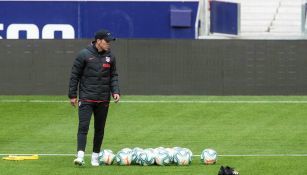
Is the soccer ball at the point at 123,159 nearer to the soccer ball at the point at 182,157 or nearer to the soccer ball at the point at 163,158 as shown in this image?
the soccer ball at the point at 163,158

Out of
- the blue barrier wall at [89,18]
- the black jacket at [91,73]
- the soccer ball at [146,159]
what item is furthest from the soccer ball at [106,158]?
the blue barrier wall at [89,18]

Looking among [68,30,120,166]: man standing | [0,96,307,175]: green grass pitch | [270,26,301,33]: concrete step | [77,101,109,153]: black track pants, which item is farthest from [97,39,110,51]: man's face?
[270,26,301,33]: concrete step

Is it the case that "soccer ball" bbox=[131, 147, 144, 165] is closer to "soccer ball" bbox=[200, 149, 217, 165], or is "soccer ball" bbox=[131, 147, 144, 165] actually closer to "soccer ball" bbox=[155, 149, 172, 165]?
"soccer ball" bbox=[155, 149, 172, 165]

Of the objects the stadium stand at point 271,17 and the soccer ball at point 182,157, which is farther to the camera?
the stadium stand at point 271,17

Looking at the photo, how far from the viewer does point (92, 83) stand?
56.6 ft

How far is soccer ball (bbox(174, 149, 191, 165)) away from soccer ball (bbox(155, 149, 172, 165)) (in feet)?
0.36

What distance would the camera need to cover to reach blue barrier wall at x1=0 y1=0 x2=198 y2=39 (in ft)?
123

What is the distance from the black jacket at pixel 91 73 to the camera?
17203 mm

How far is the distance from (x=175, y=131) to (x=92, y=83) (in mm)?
6346

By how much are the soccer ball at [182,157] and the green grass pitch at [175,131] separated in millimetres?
116

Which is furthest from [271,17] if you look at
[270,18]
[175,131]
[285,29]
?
[175,131]

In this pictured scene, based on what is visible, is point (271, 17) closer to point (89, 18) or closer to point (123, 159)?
point (89, 18)

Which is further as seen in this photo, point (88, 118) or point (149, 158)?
point (149, 158)

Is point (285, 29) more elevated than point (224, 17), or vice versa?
point (224, 17)
